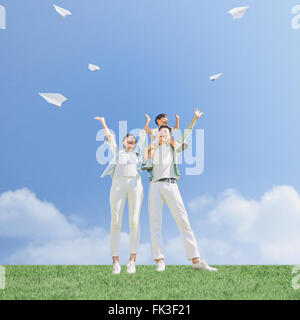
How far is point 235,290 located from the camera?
636 cm

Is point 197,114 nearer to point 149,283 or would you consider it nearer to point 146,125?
point 146,125

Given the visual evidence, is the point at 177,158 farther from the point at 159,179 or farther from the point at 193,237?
the point at 193,237

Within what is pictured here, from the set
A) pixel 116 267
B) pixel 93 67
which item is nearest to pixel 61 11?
pixel 93 67

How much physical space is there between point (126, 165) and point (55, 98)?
5.79 feet

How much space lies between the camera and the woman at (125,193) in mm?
7699

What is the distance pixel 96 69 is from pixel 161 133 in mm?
1692

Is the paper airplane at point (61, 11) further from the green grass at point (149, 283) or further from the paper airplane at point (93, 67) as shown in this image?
the green grass at point (149, 283)

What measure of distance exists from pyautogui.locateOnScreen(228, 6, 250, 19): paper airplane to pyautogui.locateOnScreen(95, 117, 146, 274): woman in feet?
9.41

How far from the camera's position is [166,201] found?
7902 millimetres

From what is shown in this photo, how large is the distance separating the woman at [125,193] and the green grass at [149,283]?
46 cm

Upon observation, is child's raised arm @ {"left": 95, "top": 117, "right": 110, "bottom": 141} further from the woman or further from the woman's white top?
the woman's white top

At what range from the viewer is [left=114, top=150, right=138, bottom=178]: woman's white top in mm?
7754
